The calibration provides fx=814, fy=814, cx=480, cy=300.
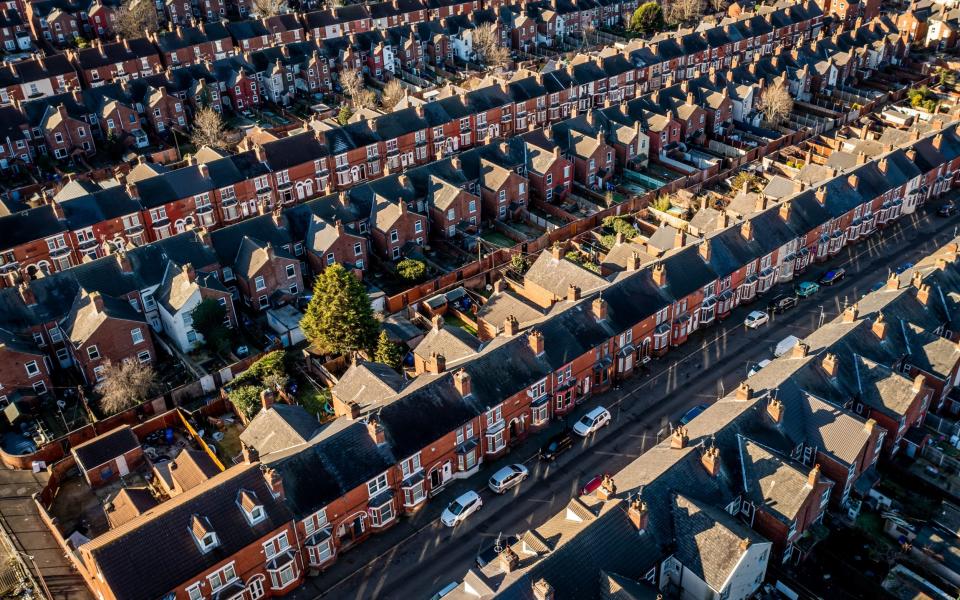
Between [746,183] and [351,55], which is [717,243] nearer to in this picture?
[746,183]

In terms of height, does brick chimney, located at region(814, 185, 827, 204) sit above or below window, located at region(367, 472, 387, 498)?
above

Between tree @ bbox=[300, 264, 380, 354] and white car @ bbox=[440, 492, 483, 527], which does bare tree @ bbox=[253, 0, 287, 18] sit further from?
white car @ bbox=[440, 492, 483, 527]

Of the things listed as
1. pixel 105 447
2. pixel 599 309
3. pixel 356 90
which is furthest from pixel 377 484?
pixel 356 90

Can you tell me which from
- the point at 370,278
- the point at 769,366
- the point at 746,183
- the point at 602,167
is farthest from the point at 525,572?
the point at 602,167

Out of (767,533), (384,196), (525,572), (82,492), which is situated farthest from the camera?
(384,196)

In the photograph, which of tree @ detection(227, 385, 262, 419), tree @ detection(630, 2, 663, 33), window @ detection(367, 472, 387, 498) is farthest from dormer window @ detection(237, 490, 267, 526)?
tree @ detection(630, 2, 663, 33)

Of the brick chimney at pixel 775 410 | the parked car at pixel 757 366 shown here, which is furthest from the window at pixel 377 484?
the parked car at pixel 757 366
